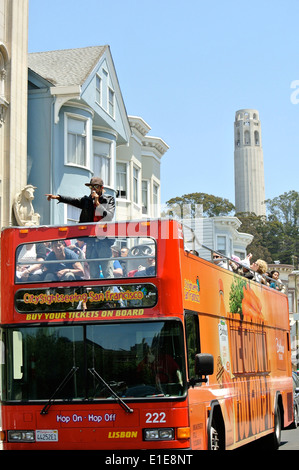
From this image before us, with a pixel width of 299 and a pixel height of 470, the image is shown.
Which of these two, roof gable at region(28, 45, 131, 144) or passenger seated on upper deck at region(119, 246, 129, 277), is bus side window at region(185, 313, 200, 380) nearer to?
passenger seated on upper deck at region(119, 246, 129, 277)

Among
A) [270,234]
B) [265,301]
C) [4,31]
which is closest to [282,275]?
[270,234]

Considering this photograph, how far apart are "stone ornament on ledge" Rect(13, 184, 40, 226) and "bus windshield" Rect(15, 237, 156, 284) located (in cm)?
1372

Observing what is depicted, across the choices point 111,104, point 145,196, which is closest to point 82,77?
point 111,104

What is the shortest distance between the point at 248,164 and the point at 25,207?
15282 centimetres

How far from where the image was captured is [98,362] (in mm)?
8703

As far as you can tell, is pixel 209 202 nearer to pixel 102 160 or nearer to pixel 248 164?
pixel 102 160

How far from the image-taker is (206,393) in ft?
31.9

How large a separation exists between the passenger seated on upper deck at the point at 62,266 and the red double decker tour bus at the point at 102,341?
12mm

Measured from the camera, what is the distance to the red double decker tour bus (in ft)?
28.1

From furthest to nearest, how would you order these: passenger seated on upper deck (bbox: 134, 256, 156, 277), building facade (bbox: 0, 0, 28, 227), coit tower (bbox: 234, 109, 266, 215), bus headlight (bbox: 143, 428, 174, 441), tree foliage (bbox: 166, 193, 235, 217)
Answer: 1. coit tower (bbox: 234, 109, 266, 215)
2. tree foliage (bbox: 166, 193, 235, 217)
3. building facade (bbox: 0, 0, 28, 227)
4. passenger seated on upper deck (bbox: 134, 256, 156, 277)
5. bus headlight (bbox: 143, 428, 174, 441)

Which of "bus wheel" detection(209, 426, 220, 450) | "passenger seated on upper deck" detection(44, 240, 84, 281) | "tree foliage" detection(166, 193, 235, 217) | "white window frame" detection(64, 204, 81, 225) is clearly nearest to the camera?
"passenger seated on upper deck" detection(44, 240, 84, 281)

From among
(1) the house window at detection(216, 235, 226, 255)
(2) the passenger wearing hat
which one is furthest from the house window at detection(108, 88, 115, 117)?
(1) the house window at detection(216, 235, 226, 255)

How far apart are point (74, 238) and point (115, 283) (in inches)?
32.4

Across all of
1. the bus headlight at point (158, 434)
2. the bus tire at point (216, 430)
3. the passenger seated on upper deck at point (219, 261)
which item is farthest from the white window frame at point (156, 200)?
the bus headlight at point (158, 434)
